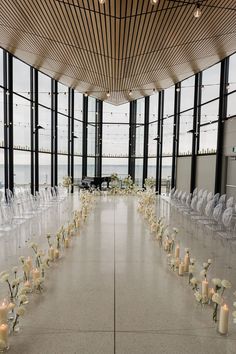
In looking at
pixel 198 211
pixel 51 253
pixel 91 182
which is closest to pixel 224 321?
pixel 51 253

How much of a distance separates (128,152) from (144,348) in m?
17.0

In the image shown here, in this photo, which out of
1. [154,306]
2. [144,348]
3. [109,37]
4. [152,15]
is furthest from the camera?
[109,37]

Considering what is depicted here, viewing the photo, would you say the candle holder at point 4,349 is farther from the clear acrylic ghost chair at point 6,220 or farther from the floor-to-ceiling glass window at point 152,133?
the floor-to-ceiling glass window at point 152,133

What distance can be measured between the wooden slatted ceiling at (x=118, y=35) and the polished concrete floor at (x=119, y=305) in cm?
523

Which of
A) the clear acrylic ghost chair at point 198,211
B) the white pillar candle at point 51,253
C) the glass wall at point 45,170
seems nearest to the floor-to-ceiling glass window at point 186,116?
the clear acrylic ghost chair at point 198,211

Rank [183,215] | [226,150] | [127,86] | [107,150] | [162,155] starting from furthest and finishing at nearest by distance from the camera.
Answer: [107,150] < [162,155] < [127,86] < [226,150] < [183,215]

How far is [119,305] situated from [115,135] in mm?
16303

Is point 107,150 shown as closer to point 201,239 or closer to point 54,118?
point 54,118

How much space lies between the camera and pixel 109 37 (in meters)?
7.26

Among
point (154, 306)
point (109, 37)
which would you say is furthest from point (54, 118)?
point (154, 306)

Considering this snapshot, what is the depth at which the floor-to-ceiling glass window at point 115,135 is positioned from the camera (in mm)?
18938

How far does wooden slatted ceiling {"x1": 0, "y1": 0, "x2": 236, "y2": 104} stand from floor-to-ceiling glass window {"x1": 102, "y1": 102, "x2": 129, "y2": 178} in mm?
7753

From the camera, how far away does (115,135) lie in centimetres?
1909

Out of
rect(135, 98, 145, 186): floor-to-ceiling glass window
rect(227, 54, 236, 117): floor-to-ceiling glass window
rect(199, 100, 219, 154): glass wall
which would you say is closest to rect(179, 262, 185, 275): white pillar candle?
rect(227, 54, 236, 117): floor-to-ceiling glass window
